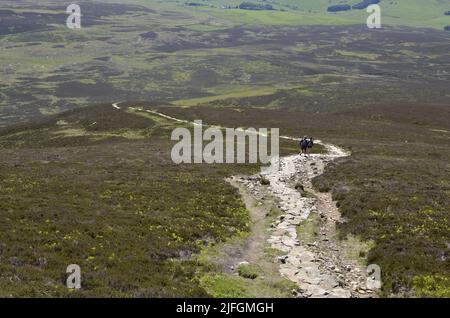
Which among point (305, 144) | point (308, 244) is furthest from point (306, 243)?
point (305, 144)

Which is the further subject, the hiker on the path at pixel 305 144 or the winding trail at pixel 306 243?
the hiker on the path at pixel 305 144

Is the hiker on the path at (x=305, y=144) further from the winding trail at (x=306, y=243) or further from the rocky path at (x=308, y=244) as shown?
the rocky path at (x=308, y=244)

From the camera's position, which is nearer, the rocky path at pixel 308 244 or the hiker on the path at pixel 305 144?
the rocky path at pixel 308 244

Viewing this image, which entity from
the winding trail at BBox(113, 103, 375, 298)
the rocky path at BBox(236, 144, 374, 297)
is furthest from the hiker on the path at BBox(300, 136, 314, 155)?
the rocky path at BBox(236, 144, 374, 297)

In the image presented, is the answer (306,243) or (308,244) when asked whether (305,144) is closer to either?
(306,243)

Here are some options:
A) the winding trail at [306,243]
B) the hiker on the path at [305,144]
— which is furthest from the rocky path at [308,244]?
the hiker on the path at [305,144]

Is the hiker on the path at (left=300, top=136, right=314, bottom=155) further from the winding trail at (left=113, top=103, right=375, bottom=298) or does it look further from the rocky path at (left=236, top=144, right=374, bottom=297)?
the rocky path at (left=236, top=144, right=374, bottom=297)

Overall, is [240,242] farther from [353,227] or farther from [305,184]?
[305,184]

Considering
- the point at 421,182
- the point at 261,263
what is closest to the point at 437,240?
the point at 261,263
